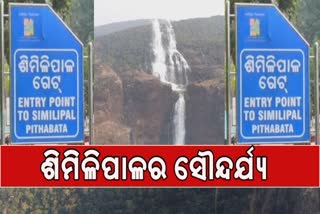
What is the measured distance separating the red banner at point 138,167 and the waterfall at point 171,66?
5.14 ft

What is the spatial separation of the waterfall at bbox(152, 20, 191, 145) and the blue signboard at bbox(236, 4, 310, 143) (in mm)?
667

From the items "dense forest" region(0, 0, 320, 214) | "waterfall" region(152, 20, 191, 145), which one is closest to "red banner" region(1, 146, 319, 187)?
"dense forest" region(0, 0, 320, 214)

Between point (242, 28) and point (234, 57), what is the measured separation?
1.70 feet

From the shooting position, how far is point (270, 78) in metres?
15.6

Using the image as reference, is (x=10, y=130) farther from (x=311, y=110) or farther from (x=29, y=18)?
(x=311, y=110)

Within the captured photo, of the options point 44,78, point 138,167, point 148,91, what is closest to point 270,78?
point 148,91

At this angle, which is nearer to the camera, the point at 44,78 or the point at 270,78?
the point at 44,78

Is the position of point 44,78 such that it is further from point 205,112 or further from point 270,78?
point 270,78

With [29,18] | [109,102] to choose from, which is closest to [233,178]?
[109,102]

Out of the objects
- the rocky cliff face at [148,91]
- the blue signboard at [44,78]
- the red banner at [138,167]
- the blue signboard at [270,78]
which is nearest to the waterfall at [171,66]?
the rocky cliff face at [148,91]

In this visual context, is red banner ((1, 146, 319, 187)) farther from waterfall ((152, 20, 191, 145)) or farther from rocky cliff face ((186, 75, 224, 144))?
waterfall ((152, 20, 191, 145))

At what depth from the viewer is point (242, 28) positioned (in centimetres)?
1541

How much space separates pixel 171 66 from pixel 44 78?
1.51 meters

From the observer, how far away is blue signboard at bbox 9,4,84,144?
1486 centimetres
